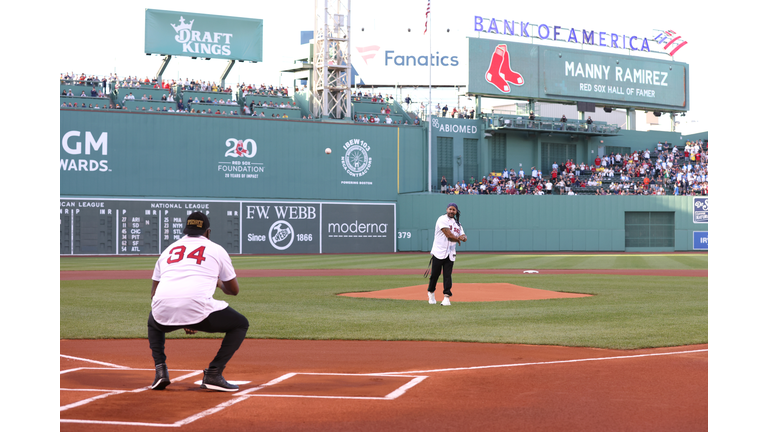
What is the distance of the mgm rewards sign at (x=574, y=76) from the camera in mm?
48094

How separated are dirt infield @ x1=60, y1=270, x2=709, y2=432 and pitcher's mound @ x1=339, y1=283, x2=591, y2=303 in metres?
6.55

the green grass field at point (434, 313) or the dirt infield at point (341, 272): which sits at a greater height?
the green grass field at point (434, 313)

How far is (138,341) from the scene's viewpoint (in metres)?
10.1

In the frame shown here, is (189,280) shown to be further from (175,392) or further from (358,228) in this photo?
(358,228)

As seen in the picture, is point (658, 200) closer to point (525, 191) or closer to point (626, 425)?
point (525, 191)

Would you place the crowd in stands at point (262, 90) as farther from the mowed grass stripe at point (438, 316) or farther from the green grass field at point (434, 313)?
the mowed grass stripe at point (438, 316)

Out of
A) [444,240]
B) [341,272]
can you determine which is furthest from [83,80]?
[444,240]

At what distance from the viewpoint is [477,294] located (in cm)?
1667

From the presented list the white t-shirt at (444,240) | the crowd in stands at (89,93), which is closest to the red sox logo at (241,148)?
the crowd in stands at (89,93)

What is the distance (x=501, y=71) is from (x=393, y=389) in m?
43.9

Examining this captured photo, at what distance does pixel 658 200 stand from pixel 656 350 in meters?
38.5

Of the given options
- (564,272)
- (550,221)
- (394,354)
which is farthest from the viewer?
(550,221)

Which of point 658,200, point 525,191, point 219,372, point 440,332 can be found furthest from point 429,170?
point 219,372

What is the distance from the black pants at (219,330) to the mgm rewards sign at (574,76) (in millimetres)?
42631
